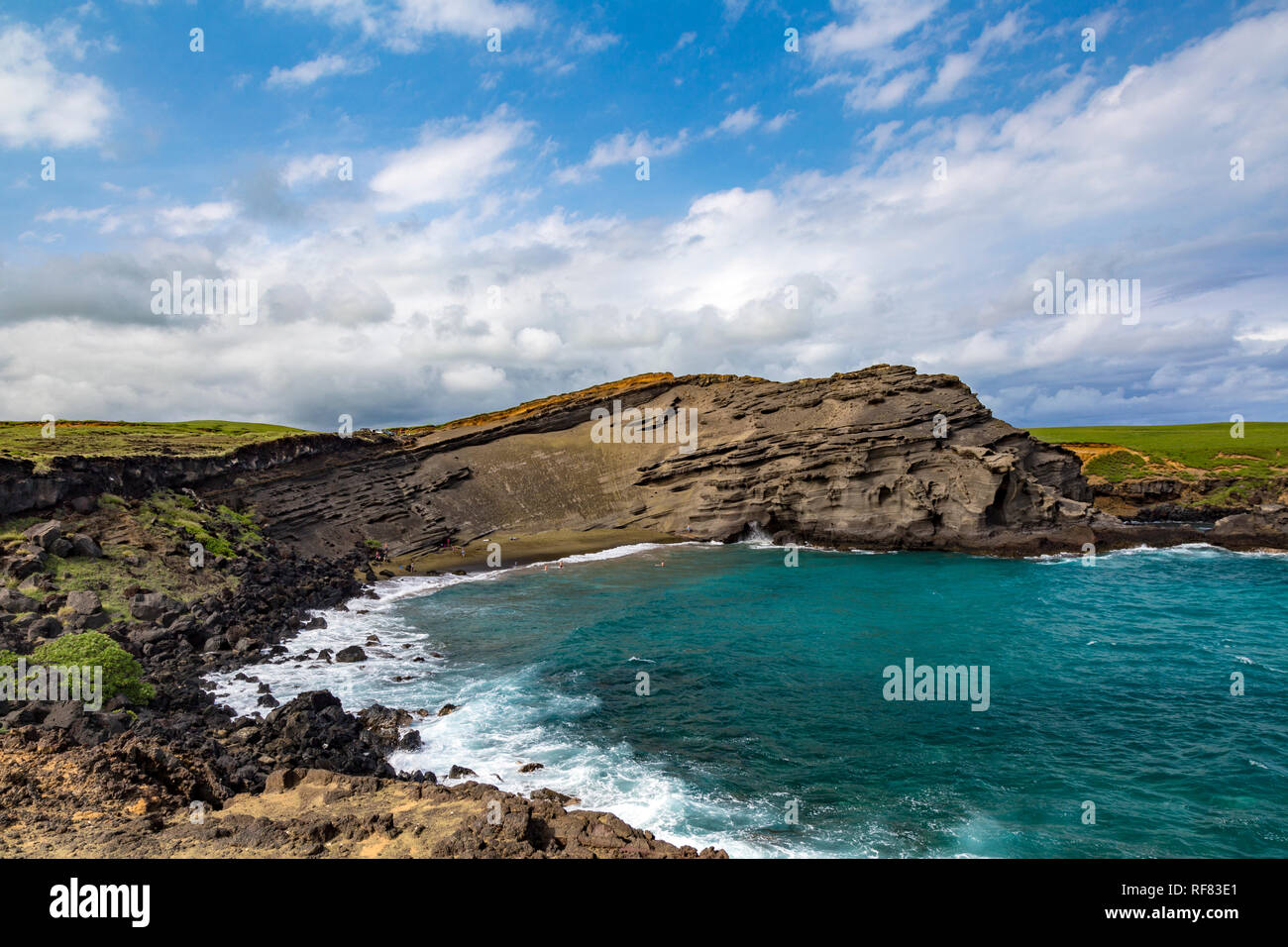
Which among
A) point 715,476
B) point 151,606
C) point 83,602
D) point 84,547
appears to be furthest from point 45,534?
point 715,476

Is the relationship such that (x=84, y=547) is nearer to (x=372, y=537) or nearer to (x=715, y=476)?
(x=372, y=537)

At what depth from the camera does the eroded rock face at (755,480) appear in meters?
49.4

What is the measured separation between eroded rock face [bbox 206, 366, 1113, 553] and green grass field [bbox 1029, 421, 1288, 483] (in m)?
23.3

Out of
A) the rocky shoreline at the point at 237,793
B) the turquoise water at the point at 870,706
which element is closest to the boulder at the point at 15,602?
the rocky shoreline at the point at 237,793

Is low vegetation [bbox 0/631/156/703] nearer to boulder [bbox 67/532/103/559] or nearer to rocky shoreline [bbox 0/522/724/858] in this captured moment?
rocky shoreline [bbox 0/522/724/858]

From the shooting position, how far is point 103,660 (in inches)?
736

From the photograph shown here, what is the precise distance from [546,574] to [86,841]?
1403 inches

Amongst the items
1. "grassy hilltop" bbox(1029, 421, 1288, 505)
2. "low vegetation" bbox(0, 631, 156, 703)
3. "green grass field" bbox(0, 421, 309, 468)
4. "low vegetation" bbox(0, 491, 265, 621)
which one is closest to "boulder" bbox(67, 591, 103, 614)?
"low vegetation" bbox(0, 491, 265, 621)

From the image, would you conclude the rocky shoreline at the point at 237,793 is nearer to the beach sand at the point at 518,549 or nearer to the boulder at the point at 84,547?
the boulder at the point at 84,547

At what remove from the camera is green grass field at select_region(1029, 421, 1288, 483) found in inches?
2731

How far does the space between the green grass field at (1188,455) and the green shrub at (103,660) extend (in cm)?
8769

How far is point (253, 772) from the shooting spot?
14.1m

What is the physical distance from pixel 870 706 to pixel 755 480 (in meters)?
37.5
